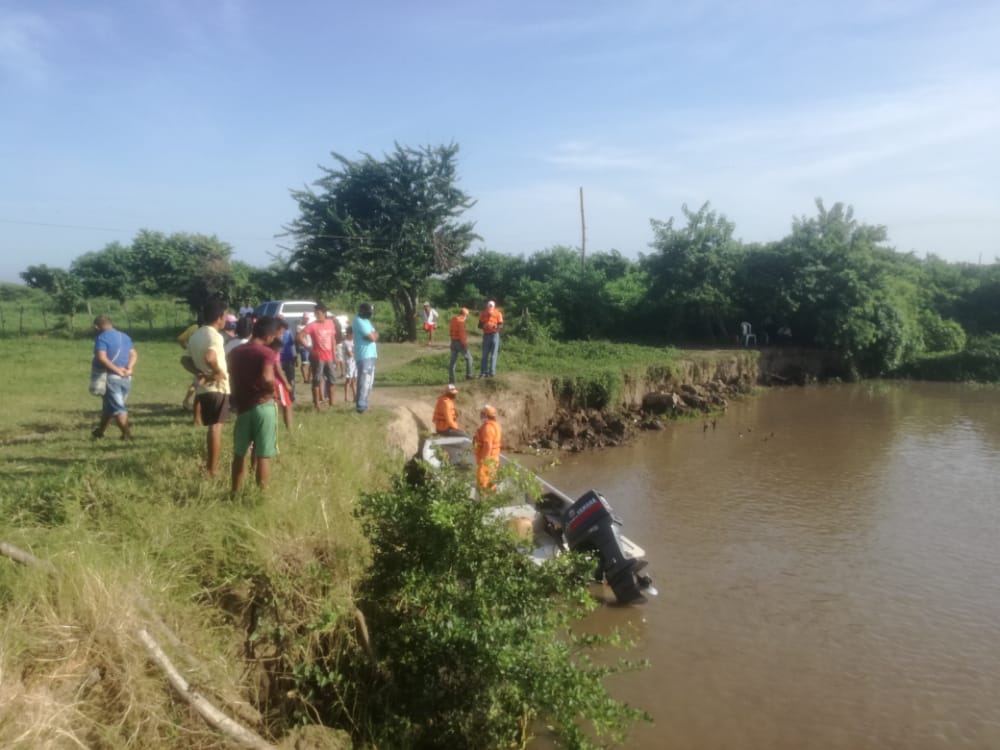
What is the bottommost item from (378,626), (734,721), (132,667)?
(734,721)

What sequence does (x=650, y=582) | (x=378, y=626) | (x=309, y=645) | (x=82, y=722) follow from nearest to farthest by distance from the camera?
1. (x=82, y=722)
2. (x=309, y=645)
3. (x=378, y=626)
4. (x=650, y=582)

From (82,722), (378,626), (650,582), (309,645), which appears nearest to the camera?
(82,722)

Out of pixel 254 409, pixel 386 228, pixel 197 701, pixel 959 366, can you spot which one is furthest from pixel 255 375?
pixel 959 366

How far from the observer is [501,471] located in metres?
6.80

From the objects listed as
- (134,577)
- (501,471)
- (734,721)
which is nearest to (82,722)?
(134,577)

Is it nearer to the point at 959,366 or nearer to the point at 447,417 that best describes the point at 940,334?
the point at 959,366

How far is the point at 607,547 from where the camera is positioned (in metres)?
8.73

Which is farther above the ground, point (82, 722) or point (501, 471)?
point (501, 471)

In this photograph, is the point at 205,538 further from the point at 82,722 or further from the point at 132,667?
the point at 82,722

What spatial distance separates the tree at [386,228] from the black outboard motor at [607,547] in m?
17.1

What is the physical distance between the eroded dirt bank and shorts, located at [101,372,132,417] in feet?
11.8

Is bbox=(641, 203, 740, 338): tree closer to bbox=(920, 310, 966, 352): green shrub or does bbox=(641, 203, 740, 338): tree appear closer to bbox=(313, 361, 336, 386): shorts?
bbox=(920, 310, 966, 352): green shrub

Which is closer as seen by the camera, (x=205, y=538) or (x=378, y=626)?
(x=205, y=538)

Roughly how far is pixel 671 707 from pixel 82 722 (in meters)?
4.94
